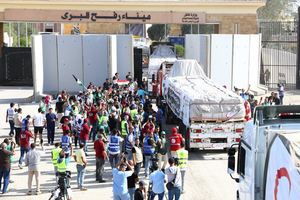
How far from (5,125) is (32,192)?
1026cm

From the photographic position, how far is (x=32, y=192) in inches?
535

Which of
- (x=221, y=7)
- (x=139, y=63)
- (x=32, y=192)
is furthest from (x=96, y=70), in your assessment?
(x=32, y=192)

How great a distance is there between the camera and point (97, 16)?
123 ft

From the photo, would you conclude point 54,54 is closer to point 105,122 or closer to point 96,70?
point 96,70

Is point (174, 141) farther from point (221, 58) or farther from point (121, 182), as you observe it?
point (221, 58)

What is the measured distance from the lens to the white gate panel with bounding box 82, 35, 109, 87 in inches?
1256

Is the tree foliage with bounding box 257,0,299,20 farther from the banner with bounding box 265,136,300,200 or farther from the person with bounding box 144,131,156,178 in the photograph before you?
the banner with bounding box 265,136,300,200

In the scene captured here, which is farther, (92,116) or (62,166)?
(92,116)

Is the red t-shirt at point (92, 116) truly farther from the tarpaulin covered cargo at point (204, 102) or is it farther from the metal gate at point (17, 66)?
the metal gate at point (17, 66)

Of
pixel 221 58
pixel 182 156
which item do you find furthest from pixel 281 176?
pixel 221 58

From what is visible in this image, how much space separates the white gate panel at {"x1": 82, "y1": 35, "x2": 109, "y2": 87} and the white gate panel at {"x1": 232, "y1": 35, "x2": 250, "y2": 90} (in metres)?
8.40

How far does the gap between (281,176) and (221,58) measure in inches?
1008

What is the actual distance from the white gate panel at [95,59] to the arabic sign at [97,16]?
6.10 meters

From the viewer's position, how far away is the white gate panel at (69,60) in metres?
31.6
